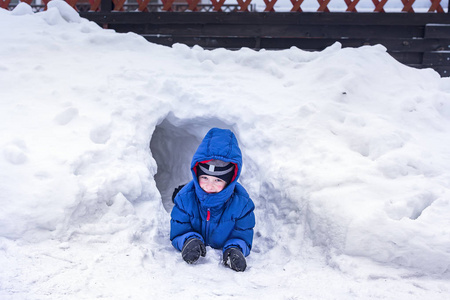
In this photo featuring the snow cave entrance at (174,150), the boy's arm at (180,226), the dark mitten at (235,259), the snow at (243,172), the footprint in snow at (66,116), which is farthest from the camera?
the snow cave entrance at (174,150)

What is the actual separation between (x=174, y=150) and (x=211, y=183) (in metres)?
2.24

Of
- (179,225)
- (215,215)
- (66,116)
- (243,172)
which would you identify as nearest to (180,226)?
(179,225)

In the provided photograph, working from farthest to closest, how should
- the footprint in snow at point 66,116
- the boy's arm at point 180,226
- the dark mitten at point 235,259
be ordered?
1. the footprint in snow at point 66,116
2. the boy's arm at point 180,226
3. the dark mitten at point 235,259

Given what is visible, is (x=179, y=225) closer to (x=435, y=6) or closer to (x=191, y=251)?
(x=191, y=251)

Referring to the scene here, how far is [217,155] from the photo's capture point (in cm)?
241

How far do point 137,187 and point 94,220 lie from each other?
380mm

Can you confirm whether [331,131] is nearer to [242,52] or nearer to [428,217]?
[428,217]

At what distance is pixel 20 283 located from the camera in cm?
191

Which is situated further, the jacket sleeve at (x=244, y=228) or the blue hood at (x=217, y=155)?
the jacket sleeve at (x=244, y=228)

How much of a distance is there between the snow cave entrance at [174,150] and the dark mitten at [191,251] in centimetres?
148

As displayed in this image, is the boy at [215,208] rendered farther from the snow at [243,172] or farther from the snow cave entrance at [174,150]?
the snow cave entrance at [174,150]

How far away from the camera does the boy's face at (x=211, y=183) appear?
97.8 inches

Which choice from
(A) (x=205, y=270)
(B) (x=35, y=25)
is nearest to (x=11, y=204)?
(A) (x=205, y=270)

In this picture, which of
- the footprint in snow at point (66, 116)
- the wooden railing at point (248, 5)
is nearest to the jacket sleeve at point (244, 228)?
the footprint in snow at point (66, 116)
